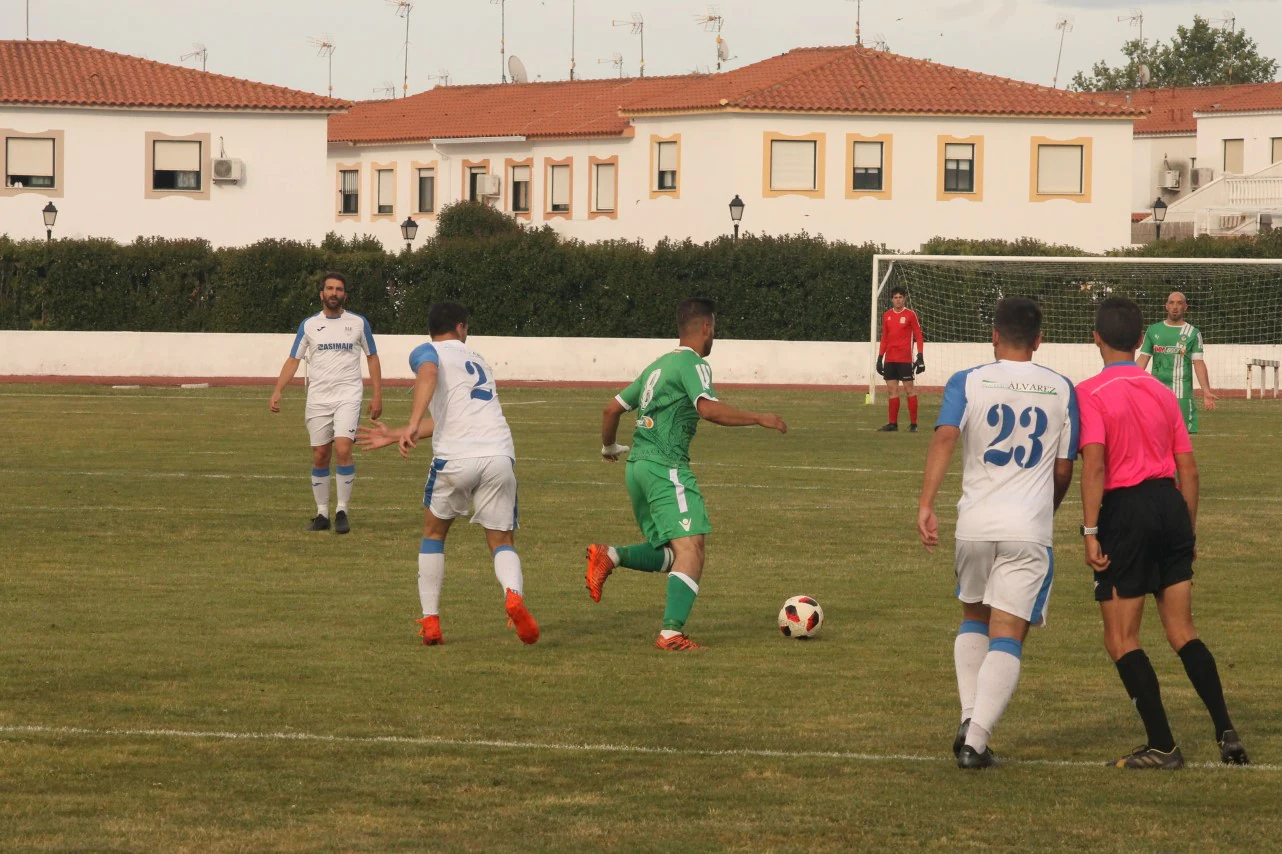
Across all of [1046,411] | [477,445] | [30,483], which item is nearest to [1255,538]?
[477,445]

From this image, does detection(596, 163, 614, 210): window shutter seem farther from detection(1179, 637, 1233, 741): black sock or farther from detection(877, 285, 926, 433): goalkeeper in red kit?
detection(1179, 637, 1233, 741): black sock

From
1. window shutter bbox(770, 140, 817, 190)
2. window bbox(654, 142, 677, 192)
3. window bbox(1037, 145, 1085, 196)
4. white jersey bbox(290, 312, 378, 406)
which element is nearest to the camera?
white jersey bbox(290, 312, 378, 406)

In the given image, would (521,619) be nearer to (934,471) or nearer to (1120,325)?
(934,471)

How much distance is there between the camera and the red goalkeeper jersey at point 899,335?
28422 millimetres

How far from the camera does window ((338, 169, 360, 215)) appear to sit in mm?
73812

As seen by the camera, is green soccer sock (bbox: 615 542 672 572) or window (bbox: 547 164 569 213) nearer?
green soccer sock (bbox: 615 542 672 572)

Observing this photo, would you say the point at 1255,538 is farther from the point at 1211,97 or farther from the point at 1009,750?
the point at 1211,97

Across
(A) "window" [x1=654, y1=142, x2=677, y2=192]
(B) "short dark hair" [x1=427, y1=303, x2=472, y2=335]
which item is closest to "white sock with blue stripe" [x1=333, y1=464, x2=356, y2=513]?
(B) "short dark hair" [x1=427, y1=303, x2=472, y2=335]

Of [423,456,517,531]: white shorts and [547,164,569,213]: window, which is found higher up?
[547,164,569,213]: window

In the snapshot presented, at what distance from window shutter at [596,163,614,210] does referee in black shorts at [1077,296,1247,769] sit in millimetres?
56888

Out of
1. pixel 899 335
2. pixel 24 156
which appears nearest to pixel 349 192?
pixel 24 156

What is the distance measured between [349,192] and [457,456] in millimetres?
65210

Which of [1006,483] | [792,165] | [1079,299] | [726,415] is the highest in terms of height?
[792,165]

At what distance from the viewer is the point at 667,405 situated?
10.4m
